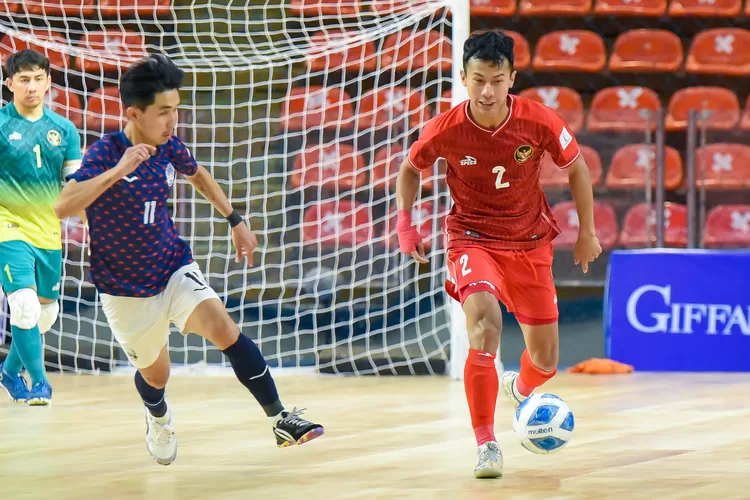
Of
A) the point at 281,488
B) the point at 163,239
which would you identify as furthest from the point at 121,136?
the point at 281,488

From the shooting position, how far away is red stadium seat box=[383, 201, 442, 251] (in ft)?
26.0

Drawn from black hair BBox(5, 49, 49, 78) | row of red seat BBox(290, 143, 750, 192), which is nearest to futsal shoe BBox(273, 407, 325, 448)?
black hair BBox(5, 49, 49, 78)

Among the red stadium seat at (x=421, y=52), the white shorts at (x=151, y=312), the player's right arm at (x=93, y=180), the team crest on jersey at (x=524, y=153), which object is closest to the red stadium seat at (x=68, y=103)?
the red stadium seat at (x=421, y=52)

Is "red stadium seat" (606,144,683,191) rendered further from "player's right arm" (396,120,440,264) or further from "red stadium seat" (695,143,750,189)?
"player's right arm" (396,120,440,264)

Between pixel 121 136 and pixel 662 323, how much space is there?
4596mm

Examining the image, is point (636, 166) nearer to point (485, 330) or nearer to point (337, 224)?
point (337, 224)

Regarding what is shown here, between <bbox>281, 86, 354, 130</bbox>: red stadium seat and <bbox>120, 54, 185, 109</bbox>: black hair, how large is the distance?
4.46 m

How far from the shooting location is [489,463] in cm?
375

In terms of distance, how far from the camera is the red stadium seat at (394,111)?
8.12 meters

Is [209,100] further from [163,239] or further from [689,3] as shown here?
[163,239]

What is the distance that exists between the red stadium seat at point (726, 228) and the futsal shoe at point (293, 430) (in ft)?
15.0

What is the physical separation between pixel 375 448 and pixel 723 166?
162 inches

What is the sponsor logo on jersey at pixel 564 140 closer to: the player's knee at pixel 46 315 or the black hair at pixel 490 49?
the black hair at pixel 490 49

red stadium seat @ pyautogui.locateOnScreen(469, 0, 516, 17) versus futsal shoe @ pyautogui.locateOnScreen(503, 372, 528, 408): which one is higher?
red stadium seat @ pyautogui.locateOnScreen(469, 0, 516, 17)
